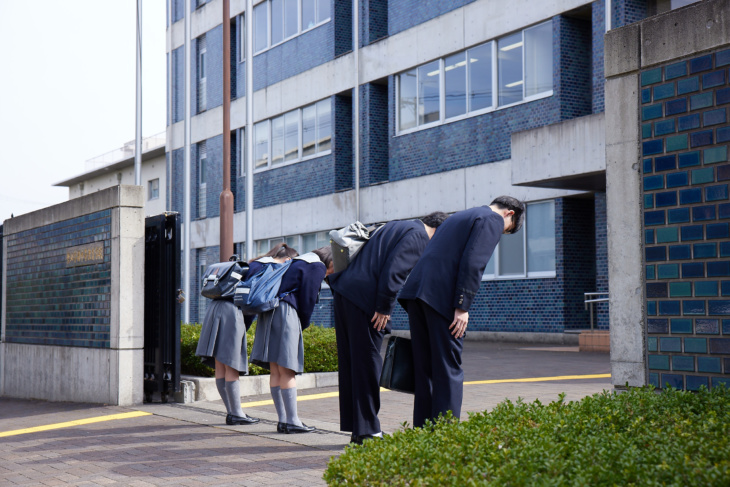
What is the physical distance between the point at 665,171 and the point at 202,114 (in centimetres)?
3066

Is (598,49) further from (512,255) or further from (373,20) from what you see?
(373,20)

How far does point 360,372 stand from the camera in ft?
21.4

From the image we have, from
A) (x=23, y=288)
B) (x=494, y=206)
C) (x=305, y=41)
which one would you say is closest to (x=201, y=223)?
(x=305, y=41)

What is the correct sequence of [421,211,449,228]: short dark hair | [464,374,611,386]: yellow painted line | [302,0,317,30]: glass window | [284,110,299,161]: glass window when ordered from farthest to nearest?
[284,110,299,161]: glass window
[302,0,317,30]: glass window
[464,374,611,386]: yellow painted line
[421,211,449,228]: short dark hair

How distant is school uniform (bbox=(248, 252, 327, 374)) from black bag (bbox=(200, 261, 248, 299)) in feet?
2.18

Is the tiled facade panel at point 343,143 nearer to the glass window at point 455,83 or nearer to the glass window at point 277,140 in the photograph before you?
the glass window at point 277,140

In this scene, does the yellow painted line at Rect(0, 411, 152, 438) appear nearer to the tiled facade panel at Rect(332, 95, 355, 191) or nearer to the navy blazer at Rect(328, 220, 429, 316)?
the navy blazer at Rect(328, 220, 429, 316)

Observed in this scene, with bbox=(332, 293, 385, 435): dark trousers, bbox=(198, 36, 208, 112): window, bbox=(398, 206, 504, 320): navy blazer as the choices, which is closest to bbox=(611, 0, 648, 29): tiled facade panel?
bbox=(332, 293, 385, 435): dark trousers

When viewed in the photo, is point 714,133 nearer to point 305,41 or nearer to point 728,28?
point 728,28

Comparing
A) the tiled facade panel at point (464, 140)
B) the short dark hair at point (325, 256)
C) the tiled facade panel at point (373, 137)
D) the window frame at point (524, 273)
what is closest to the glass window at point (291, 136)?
the tiled facade panel at point (373, 137)

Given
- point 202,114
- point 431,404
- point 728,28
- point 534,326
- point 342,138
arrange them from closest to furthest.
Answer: point 728,28, point 431,404, point 534,326, point 342,138, point 202,114

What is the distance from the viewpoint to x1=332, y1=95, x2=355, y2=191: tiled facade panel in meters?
27.0

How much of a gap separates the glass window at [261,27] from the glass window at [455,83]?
383 inches

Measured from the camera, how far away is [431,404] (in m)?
5.79
